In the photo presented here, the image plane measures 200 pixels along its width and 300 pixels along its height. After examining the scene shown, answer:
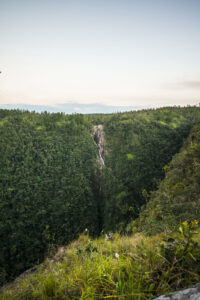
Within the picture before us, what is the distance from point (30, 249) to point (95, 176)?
8.60 meters

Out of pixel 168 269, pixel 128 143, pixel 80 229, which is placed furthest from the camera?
pixel 128 143

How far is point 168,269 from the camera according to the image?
1.83 meters

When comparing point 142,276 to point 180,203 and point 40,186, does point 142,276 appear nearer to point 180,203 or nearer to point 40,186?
point 180,203

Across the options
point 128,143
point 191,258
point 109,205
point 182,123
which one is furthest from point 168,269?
point 182,123

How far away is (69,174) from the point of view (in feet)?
53.7

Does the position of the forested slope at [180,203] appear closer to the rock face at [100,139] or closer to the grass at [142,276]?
the grass at [142,276]

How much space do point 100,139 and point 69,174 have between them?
6.18m

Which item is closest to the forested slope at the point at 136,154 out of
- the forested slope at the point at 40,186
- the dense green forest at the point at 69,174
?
the dense green forest at the point at 69,174

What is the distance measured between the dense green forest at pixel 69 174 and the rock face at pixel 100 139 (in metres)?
0.50

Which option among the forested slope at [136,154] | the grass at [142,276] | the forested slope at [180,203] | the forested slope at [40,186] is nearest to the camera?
the grass at [142,276]

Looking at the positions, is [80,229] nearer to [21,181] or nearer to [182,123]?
[21,181]

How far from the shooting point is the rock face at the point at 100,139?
62.3 feet

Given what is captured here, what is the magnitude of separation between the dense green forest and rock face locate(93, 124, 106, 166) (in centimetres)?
50

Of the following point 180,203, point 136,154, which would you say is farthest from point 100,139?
point 180,203
